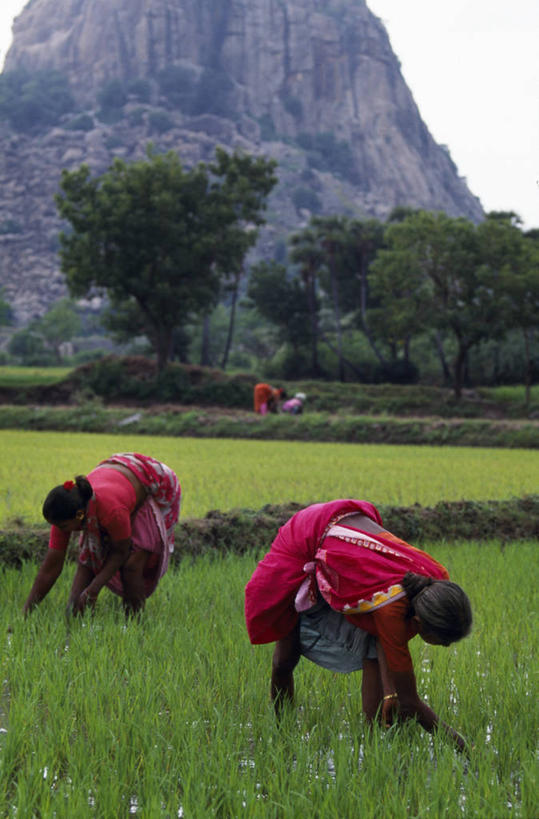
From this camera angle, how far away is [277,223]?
4188 inches

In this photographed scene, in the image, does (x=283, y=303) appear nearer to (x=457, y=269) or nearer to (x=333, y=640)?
(x=457, y=269)

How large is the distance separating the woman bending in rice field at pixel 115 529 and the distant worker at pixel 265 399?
44.8 ft

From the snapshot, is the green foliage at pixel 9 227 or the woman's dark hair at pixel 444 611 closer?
the woman's dark hair at pixel 444 611

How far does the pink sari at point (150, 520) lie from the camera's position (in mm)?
3729

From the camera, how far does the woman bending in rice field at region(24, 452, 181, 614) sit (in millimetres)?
3346

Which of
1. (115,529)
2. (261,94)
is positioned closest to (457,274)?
(115,529)

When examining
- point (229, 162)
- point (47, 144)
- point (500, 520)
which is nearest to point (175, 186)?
point (229, 162)

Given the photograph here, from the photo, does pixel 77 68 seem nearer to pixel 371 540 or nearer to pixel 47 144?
pixel 47 144

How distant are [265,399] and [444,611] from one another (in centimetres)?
1606

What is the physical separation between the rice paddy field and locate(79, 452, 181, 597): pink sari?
0.71ft

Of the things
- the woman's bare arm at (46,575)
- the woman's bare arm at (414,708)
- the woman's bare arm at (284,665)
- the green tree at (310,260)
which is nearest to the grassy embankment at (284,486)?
the woman's bare arm at (46,575)

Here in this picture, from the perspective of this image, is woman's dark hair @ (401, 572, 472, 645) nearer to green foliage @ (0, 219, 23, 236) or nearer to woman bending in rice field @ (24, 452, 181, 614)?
woman bending in rice field @ (24, 452, 181, 614)

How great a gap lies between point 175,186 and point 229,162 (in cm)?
259

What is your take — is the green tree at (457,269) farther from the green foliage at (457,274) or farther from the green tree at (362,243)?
the green tree at (362,243)
